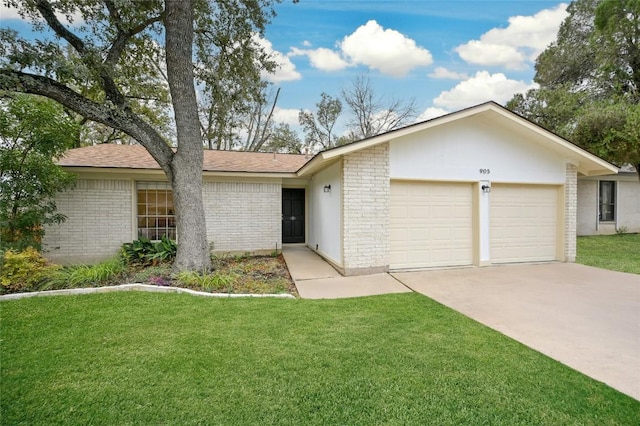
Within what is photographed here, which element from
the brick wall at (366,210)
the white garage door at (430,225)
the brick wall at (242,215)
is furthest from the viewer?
the brick wall at (242,215)

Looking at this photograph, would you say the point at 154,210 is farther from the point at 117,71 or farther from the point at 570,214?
the point at 570,214

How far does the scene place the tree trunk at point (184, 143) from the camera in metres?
6.73

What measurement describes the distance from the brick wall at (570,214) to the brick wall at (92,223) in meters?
12.7

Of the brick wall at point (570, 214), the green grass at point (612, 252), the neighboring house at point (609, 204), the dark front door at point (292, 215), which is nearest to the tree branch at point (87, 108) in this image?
the dark front door at point (292, 215)

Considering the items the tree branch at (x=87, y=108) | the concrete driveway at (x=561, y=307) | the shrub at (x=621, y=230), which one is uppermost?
the tree branch at (x=87, y=108)

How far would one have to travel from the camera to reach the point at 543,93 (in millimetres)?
15086

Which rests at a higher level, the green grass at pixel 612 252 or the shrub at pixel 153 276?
the shrub at pixel 153 276

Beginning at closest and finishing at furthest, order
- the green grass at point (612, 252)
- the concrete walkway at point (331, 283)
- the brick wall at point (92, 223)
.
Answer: the concrete walkway at point (331, 283), the green grass at point (612, 252), the brick wall at point (92, 223)

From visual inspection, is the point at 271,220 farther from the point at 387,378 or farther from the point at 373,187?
the point at 387,378

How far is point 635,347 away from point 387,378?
10.4 feet

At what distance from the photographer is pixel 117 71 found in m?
6.57

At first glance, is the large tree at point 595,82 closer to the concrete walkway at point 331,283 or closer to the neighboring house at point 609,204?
the neighboring house at point 609,204

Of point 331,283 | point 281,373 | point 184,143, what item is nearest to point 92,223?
point 184,143

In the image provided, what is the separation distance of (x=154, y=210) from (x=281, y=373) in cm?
825
